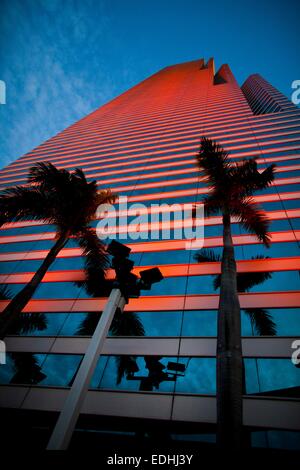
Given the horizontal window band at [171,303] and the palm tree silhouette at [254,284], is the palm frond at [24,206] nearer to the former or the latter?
the horizontal window band at [171,303]

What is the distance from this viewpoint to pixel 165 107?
4916cm

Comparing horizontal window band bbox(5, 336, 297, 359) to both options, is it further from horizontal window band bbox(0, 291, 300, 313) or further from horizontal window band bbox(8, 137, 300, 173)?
horizontal window band bbox(8, 137, 300, 173)

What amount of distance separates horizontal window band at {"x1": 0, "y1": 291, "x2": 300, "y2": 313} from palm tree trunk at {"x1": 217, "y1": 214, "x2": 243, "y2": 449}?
12.0 feet

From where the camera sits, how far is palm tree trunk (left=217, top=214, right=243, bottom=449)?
516 cm

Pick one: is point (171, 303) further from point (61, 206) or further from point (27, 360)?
point (61, 206)

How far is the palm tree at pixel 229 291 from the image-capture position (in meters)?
5.40

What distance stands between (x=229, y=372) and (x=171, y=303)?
6.35 metres

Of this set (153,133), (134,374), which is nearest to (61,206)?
(134,374)

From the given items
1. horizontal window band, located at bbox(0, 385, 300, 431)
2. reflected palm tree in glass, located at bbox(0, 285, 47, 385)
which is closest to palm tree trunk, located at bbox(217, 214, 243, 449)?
horizontal window band, located at bbox(0, 385, 300, 431)

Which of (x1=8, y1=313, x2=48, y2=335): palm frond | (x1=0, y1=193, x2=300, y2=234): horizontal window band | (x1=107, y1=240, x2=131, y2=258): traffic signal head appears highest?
(x1=0, y1=193, x2=300, y2=234): horizontal window band

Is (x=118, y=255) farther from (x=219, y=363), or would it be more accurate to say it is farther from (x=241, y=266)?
(x=241, y=266)

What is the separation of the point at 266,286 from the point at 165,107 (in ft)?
150

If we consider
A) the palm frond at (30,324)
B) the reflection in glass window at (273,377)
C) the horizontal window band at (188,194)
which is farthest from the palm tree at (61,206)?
the horizontal window band at (188,194)
